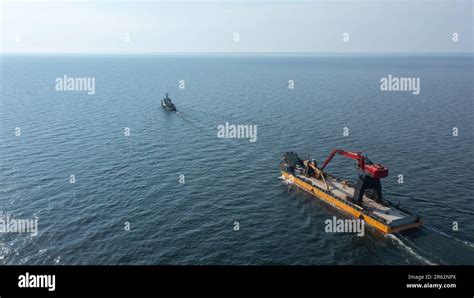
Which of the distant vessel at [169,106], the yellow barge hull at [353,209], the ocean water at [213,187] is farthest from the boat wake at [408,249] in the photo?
the distant vessel at [169,106]

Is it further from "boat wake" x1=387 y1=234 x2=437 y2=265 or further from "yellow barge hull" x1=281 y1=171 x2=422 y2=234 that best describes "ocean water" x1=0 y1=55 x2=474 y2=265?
"yellow barge hull" x1=281 y1=171 x2=422 y2=234

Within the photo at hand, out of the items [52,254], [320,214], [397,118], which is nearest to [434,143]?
[397,118]

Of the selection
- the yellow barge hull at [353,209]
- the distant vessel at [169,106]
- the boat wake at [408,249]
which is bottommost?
the boat wake at [408,249]

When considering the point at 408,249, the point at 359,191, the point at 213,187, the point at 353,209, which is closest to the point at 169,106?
the point at 213,187

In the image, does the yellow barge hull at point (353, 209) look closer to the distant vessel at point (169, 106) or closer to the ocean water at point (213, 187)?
the ocean water at point (213, 187)

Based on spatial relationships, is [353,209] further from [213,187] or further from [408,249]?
[213,187]

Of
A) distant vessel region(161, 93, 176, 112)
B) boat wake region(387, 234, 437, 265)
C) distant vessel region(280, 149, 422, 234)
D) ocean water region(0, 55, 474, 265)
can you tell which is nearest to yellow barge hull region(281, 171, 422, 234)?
distant vessel region(280, 149, 422, 234)

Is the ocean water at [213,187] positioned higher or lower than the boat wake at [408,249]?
higher

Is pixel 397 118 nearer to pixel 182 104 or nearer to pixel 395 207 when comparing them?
pixel 395 207
